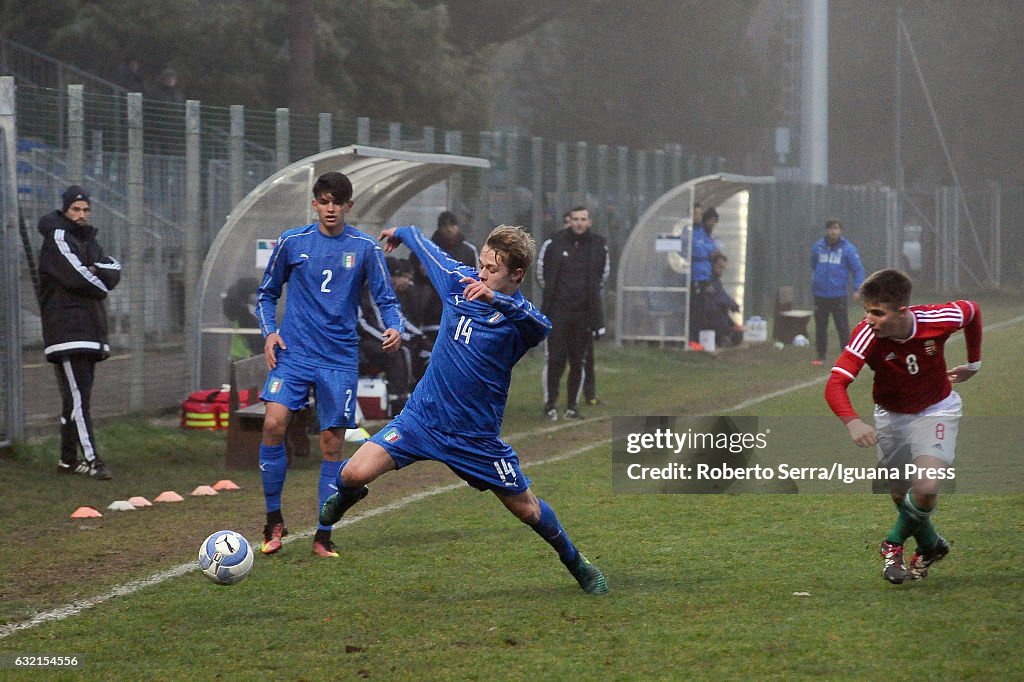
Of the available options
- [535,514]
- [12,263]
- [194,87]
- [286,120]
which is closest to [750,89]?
[194,87]

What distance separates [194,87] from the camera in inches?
1043

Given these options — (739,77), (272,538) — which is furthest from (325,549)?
(739,77)

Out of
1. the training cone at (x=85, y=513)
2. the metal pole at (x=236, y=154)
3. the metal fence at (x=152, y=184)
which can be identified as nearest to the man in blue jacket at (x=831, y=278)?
the metal fence at (x=152, y=184)

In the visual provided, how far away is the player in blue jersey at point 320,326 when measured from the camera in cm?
797

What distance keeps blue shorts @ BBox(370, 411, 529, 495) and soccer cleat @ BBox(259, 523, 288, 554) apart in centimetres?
146

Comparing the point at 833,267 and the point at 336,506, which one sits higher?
the point at 833,267

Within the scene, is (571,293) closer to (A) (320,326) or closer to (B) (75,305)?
(B) (75,305)

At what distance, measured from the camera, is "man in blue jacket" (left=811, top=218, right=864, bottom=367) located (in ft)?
64.0

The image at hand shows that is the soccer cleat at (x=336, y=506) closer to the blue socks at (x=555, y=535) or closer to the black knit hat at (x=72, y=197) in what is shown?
the blue socks at (x=555, y=535)

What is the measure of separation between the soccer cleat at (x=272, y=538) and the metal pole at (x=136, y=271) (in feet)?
19.8

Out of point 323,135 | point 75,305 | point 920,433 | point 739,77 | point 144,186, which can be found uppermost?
point 739,77

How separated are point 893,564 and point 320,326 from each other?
340 cm

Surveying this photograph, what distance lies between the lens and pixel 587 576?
670cm

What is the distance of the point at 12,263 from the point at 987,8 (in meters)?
41.2
